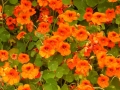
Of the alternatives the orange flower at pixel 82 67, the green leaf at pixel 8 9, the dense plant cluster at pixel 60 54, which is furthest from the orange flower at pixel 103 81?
the green leaf at pixel 8 9

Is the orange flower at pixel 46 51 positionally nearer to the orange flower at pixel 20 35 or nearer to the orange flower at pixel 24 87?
the orange flower at pixel 24 87

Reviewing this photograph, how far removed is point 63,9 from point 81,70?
803 mm

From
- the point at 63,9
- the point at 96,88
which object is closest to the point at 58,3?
the point at 63,9

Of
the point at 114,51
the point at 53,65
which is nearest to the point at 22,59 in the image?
the point at 53,65

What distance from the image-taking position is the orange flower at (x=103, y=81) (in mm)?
2348

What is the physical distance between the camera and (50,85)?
2.35 metres

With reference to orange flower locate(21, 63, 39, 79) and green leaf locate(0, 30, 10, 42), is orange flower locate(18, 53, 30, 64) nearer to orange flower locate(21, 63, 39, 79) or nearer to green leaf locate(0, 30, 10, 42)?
orange flower locate(21, 63, 39, 79)

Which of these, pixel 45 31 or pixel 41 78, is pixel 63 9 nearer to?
pixel 45 31

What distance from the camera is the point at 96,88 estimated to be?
239 cm

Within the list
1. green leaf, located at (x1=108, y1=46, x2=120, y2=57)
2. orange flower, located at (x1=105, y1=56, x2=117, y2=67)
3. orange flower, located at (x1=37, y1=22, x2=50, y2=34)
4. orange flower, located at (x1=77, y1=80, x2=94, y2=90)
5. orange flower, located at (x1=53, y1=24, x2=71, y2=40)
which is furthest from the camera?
green leaf, located at (x1=108, y1=46, x2=120, y2=57)

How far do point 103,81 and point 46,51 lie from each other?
393 mm

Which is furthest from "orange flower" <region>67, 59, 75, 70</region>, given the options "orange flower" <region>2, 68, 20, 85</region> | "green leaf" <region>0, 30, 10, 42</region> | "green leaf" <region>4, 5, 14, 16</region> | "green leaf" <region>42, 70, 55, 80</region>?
"green leaf" <region>4, 5, 14, 16</region>

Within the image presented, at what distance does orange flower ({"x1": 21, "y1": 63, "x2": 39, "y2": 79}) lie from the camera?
2.30 meters

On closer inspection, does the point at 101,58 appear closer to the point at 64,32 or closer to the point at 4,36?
the point at 64,32
